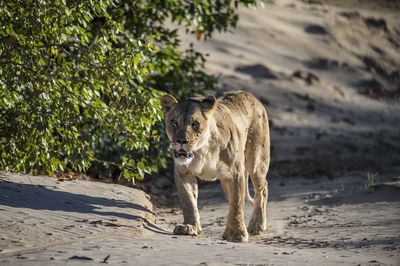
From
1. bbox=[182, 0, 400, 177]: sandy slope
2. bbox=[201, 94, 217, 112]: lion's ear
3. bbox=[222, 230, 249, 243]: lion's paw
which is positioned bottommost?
bbox=[222, 230, 249, 243]: lion's paw

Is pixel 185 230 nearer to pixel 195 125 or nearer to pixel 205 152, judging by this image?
pixel 205 152

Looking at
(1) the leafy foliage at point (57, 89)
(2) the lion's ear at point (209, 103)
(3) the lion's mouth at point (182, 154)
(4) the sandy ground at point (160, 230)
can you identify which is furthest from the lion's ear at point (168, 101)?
(4) the sandy ground at point (160, 230)

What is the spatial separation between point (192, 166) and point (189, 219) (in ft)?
1.66

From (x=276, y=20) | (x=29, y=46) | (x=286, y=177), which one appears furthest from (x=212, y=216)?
(x=276, y=20)

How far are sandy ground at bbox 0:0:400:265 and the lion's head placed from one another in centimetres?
77

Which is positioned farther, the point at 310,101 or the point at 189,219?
the point at 310,101

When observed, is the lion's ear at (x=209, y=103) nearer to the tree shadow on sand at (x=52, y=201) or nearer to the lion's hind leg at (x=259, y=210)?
the tree shadow on sand at (x=52, y=201)

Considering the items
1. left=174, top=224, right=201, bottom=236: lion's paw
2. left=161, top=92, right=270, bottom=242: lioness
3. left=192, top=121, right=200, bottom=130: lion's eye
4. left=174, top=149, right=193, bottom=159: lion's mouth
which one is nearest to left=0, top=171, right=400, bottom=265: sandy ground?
left=174, top=224, right=201, bottom=236: lion's paw

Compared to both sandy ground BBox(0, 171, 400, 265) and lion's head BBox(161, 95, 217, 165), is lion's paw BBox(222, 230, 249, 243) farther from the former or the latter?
lion's head BBox(161, 95, 217, 165)

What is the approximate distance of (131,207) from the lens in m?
8.78

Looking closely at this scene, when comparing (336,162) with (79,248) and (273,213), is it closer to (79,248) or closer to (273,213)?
(273,213)

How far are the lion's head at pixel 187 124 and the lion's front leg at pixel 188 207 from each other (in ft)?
1.24

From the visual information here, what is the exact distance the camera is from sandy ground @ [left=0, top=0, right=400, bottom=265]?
282 inches

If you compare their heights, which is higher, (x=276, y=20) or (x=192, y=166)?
(x=276, y=20)
